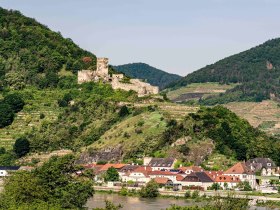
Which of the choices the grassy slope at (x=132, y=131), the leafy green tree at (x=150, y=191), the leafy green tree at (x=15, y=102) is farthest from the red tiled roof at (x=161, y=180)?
the leafy green tree at (x=15, y=102)

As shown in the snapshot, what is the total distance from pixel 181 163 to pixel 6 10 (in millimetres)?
62510

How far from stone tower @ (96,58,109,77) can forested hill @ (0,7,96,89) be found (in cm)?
599

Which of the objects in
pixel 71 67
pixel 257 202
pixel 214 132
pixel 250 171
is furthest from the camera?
pixel 71 67

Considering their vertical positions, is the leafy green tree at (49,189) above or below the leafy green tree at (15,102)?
below

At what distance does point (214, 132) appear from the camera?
3831 inches

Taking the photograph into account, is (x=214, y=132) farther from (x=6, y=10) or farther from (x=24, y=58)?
(x=6, y=10)

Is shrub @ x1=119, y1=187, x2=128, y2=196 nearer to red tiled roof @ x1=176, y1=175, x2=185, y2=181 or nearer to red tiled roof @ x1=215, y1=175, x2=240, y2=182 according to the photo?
red tiled roof @ x1=176, y1=175, x2=185, y2=181

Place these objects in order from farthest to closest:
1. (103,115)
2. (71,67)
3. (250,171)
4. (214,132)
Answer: (71,67)
(103,115)
(214,132)
(250,171)

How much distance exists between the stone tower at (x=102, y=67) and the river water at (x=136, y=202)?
3541 centimetres

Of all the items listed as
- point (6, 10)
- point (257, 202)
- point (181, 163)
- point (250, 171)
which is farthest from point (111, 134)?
point (6, 10)

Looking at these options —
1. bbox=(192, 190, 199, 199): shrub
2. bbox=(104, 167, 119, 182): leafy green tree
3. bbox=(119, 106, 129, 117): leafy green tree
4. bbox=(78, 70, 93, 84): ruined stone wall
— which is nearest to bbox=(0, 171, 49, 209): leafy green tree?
bbox=(192, 190, 199, 199): shrub

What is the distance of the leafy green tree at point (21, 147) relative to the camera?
338 ft

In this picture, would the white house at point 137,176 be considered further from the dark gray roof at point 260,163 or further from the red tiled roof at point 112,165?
the dark gray roof at point 260,163

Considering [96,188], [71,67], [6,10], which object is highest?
[6,10]
